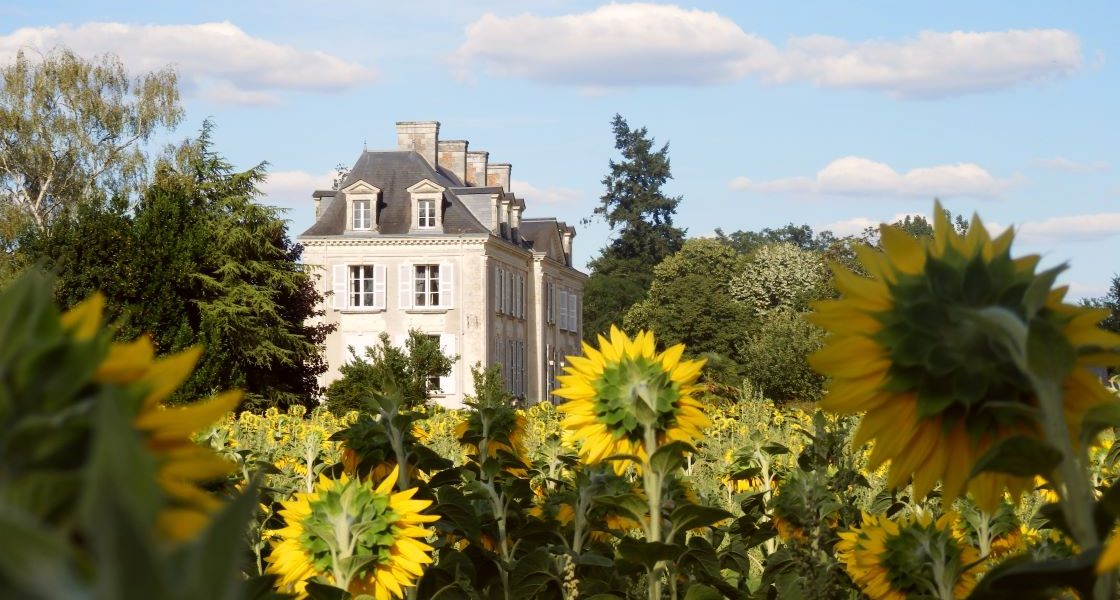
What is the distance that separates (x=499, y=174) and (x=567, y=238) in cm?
554

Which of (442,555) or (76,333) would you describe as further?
(442,555)

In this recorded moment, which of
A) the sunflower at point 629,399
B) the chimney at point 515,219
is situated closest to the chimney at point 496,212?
the chimney at point 515,219

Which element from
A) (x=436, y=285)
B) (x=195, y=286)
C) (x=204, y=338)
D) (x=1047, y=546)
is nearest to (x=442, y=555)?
(x=1047, y=546)

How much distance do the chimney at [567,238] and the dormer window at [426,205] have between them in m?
12.6

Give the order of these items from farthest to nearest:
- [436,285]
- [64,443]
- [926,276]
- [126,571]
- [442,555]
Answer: [436,285] → [442,555] → [926,276] → [64,443] → [126,571]

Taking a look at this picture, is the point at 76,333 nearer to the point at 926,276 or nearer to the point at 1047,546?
the point at 926,276

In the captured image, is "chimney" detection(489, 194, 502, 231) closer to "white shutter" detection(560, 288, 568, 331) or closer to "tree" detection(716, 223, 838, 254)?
"white shutter" detection(560, 288, 568, 331)

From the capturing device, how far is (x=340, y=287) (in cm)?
4312

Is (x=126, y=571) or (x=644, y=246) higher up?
(x=644, y=246)

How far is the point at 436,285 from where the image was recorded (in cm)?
4347

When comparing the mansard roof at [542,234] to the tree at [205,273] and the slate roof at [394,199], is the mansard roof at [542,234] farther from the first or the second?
the tree at [205,273]

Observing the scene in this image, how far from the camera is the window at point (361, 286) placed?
141ft

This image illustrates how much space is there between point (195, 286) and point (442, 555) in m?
31.2

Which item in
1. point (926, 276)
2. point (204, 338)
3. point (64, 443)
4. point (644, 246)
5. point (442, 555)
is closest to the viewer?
point (64, 443)
